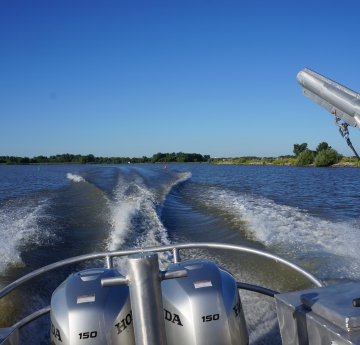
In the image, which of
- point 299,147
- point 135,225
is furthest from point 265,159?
point 135,225

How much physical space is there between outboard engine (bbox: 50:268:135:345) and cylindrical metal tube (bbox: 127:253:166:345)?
743 millimetres

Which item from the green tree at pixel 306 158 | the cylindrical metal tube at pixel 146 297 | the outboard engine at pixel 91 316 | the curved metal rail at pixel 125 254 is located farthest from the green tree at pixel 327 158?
the cylindrical metal tube at pixel 146 297

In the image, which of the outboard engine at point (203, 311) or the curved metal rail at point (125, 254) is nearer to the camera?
the outboard engine at point (203, 311)

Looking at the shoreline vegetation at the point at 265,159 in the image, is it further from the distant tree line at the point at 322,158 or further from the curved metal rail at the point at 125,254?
the curved metal rail at the point at 125,254

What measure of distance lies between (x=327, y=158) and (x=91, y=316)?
5310 cm

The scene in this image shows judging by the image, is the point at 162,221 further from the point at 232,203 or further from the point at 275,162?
the point at 275,162

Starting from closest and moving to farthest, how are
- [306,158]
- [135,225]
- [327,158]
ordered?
[135,225] < [327,158] < [306,158]

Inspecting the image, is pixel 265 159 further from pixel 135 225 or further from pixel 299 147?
pixel 135 225

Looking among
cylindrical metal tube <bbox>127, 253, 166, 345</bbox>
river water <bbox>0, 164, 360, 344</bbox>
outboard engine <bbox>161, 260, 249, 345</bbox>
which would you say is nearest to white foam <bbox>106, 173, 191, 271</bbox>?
river water <bbox>0, 164, 360, 344</bbox>

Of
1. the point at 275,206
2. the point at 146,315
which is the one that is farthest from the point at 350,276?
the point at 275,206

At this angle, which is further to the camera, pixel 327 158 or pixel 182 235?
pixel 327 158

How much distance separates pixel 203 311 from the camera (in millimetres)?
2004

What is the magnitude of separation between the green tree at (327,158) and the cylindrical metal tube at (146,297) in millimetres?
53279

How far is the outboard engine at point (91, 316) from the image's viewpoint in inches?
74.7
